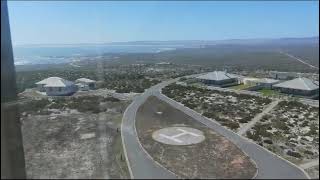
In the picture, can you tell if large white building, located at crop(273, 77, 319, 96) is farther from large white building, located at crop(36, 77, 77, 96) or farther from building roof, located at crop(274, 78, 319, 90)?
large white building, located at crop(36, 77, 77, 96)

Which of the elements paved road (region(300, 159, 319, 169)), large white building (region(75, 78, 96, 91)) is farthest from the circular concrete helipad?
large white building (region(75, 78, 96, 91))

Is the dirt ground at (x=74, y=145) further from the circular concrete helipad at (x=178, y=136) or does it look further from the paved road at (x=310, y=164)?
the paved road at (x=310, y=164)

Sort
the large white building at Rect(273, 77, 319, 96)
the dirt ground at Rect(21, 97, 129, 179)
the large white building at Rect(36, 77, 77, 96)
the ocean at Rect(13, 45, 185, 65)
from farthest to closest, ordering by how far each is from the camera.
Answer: the ocean at Rect(13, 45, 185, 65) < the large white building at Rect(36, 77, 77, 96) < the large white building at Rect(273, 77, 319, 96) < the dirt ground at Rect(21, 97, 129, 179)

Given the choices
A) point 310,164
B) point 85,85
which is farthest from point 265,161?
point 85,85

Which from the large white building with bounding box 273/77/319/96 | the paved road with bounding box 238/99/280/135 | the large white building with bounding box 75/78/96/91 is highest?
the large white building with bounding box 273/77/319/96

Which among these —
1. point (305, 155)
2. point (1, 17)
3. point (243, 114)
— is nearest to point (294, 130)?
point (305, 155)

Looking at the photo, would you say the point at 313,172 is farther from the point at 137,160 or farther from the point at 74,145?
the point at 74,145
